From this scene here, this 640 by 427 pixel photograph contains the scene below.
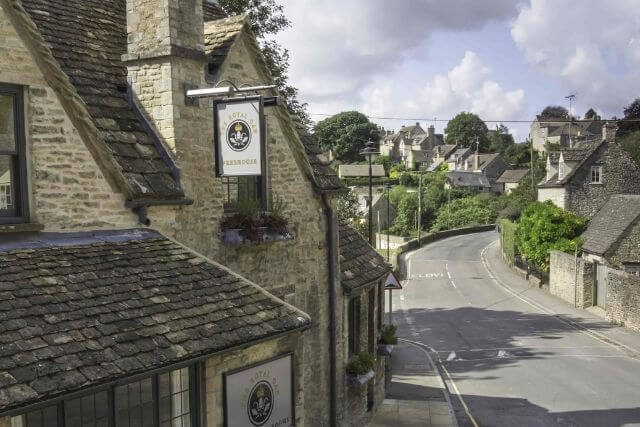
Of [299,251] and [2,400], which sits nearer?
[2,400]

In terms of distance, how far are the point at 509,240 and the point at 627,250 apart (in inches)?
546

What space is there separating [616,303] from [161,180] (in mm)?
26585

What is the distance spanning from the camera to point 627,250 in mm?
33469

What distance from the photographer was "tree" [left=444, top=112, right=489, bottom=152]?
134 m

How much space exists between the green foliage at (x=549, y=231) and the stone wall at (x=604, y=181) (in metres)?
1.90

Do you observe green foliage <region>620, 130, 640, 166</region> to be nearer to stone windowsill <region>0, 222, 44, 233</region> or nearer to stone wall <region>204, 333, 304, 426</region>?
stone wall <region>204, 333, 304, 426</region>

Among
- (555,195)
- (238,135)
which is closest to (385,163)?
(555,195)

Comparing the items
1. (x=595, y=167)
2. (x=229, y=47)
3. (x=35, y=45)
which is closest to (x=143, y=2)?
(x=229, y=47)

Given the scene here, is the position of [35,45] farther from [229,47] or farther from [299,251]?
[299,251]

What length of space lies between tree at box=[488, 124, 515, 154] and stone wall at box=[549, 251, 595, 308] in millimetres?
87617

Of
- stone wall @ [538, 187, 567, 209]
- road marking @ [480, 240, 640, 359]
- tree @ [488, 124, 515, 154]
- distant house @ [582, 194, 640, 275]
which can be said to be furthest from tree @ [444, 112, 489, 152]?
distant house @ [582, 194, 640, 275]

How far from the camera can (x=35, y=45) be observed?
7.36m

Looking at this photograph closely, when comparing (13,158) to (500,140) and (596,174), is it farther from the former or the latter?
(500,140)

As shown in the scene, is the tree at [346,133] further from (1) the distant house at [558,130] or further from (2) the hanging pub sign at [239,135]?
(2) the hanging pub sign at [239,135]
